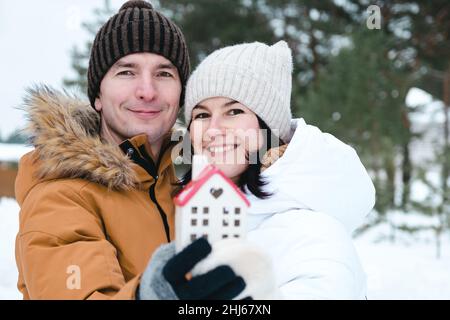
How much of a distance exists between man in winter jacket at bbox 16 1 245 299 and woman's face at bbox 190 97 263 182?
30cm

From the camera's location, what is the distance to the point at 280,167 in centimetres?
198

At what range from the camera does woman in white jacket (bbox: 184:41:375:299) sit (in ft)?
5.53

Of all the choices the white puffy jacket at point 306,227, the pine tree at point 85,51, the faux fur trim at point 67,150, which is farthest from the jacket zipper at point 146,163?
the pine tree at point 85,51

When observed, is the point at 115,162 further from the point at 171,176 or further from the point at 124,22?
the point at 124,22

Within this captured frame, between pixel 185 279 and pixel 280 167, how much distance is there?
0.84 meters

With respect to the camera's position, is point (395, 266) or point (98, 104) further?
point (395, 266)

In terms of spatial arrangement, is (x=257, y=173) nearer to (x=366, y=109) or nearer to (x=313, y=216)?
(x=313, y=216)

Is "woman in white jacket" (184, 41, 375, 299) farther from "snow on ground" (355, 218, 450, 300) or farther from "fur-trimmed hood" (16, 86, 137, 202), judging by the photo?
"snow on ground" (355, 218, 450, 300)

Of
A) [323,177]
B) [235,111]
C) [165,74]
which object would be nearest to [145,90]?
[165,74]

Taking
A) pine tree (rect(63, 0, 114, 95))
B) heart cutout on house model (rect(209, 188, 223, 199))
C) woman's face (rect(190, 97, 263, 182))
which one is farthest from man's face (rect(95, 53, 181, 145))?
pine tree (rect(63, 0, 114, 95))

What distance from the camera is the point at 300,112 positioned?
30.3 feet

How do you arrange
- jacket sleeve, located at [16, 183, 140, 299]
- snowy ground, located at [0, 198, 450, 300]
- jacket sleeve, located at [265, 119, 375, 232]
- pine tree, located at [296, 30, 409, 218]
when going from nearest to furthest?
jacket sleeve, located at [16, 183, 140, 299], jacket sleeve, located at [265, 119, 375, 232], snowy ground, located at [0, 198, 450, 300], pine tree, located at [296, 30, 409, 218]

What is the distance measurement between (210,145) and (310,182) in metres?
0.41
